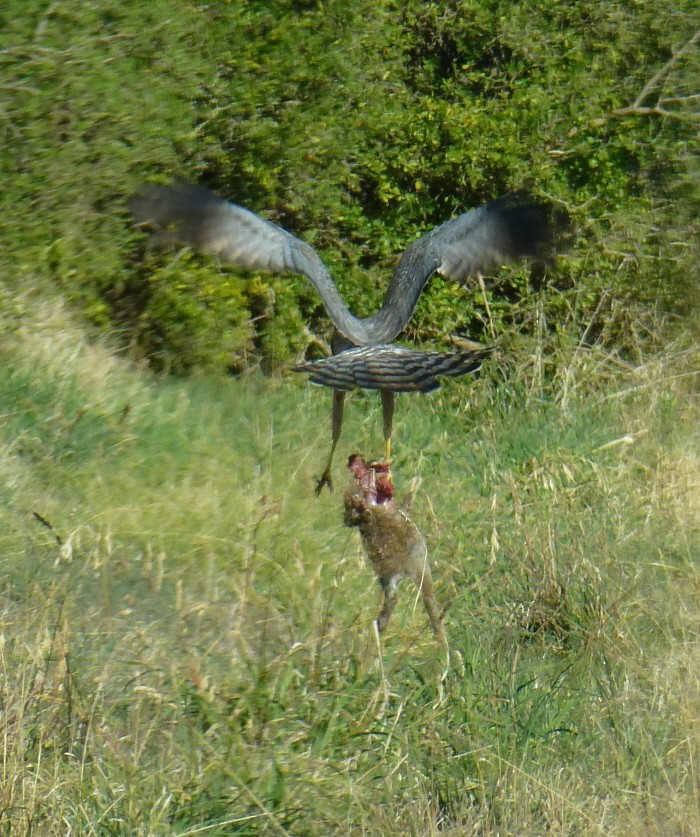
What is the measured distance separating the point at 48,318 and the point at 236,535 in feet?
7.67

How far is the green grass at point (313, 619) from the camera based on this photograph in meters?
3.85

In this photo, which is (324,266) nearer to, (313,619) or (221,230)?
(221,230)

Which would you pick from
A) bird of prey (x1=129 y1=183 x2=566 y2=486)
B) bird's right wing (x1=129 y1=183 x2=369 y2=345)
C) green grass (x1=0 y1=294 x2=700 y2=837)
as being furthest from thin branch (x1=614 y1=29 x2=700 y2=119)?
bird's right wing (x1=129 y1=183 x2=369 y2=345)

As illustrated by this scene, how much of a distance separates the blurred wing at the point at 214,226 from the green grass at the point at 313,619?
0.98 meters

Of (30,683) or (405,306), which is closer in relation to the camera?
(30,683)

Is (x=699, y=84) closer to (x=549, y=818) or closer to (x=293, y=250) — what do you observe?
(x=293, y=250)

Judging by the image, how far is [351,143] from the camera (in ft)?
32.9

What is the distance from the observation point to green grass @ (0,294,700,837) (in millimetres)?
3852

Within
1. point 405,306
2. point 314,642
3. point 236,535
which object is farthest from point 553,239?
point 314,642

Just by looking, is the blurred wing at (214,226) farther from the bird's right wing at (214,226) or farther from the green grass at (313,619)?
the green grass at (313,619)

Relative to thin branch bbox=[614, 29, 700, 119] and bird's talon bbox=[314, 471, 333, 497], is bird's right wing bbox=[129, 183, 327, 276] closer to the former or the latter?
bird's talon bbox=[314, 471, 333, 497]

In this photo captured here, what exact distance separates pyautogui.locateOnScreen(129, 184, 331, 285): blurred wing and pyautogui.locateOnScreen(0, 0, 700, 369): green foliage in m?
0.99

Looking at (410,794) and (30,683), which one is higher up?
(30,683)

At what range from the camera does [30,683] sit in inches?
153
